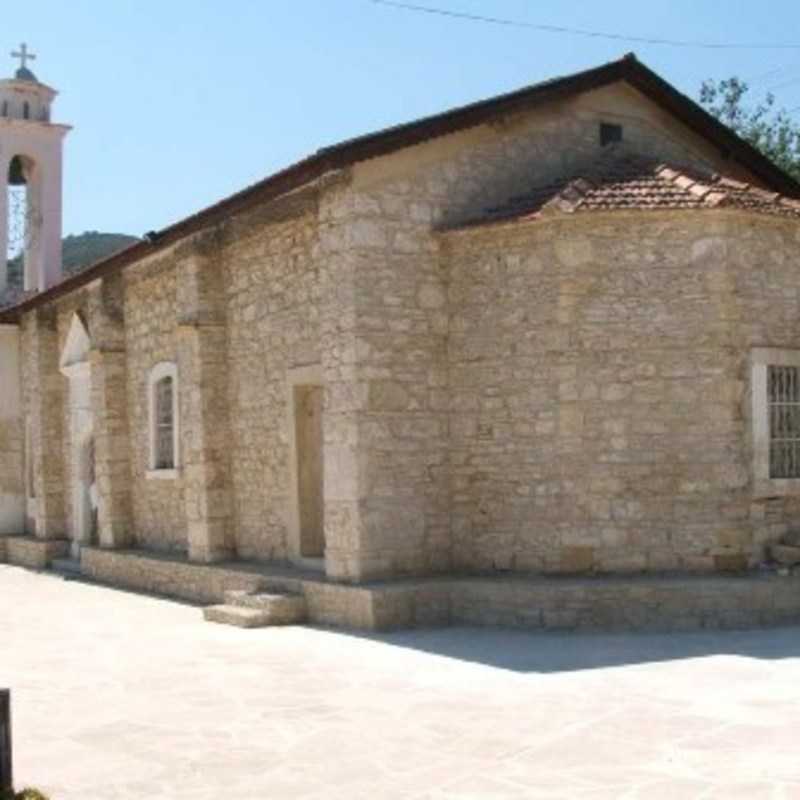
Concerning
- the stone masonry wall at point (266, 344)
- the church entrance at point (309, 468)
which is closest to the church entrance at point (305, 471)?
the church entrance at point (309, 468)

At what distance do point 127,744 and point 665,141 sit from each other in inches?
389

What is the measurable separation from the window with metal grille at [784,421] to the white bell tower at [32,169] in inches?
598

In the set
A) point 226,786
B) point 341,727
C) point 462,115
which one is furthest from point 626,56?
point 226,786

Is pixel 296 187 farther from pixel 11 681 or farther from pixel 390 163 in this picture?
pixel 11 681

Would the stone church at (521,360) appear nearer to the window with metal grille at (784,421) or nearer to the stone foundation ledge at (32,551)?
the window with metal grille at (784,421)

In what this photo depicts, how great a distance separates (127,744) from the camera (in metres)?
6.68

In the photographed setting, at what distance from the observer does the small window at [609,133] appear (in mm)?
13047

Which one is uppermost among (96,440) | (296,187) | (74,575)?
(296,187)

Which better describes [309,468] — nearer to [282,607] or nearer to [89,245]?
[282,607]

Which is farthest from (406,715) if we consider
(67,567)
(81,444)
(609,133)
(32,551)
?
(32,551)

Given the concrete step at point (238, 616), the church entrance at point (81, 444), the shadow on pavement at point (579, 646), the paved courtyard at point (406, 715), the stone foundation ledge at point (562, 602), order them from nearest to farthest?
1. the paved courtyard at point (406, 715)
2. the shadow on pavement at point (579, 646)
3. the stone foundation ledge at point (562, 602)
4. the concrete step at point (238, 616)
5. the church entrance at point (81, 444)

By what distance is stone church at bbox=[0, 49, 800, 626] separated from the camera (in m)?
10.8

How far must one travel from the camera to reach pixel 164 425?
16.2 metres

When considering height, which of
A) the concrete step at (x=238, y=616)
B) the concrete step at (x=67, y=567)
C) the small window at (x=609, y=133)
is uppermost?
the small window at (x=609, y=133)
